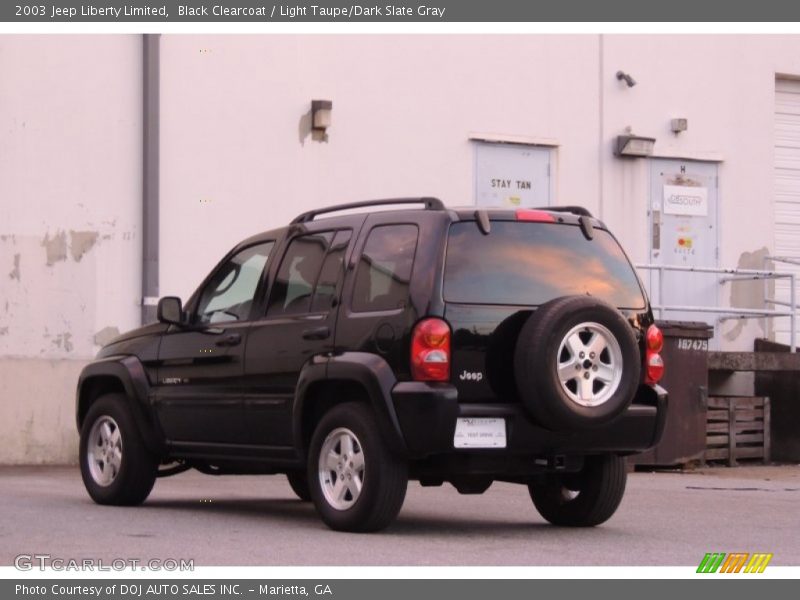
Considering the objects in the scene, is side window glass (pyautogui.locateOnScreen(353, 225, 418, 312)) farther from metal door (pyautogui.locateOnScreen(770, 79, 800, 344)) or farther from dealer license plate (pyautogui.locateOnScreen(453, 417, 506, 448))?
metal door (pyautogui.locateOnScreen(770, 79, 800, 344))

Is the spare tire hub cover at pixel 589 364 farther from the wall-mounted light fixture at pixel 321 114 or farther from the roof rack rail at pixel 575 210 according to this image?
the wall-mounted light fixture at pixel 321 114

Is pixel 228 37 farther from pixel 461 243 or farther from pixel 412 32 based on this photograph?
pixel 461 243

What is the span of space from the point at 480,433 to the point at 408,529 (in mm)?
1156

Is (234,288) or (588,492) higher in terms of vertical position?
(234,288)

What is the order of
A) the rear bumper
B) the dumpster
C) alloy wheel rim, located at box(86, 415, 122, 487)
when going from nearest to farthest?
1. the rear bumper
2. alloy wheel rim, located at box(86, 415, 122, 487)
3. the dumpster

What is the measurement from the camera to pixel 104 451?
11484 millimetres

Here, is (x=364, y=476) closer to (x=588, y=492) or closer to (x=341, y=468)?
(x=341, y=468)

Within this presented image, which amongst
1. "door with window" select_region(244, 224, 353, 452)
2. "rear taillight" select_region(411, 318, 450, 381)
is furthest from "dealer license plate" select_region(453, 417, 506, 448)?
"door with window" select_region(244, 224, 353, 452)

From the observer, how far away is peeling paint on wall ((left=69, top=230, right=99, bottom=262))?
1681cm

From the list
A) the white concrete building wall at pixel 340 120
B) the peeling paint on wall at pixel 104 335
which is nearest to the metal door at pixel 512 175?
the white concrete building wall at pixel 340 120

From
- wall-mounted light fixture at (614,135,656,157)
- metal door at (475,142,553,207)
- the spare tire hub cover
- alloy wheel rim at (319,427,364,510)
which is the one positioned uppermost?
wall-mounted light fixture at (614,135,656,157)

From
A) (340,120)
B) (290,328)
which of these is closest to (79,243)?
(340,120)

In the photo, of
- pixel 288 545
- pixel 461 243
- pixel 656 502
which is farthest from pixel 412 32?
pixel 288 545

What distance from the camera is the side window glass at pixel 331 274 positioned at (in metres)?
9.83
